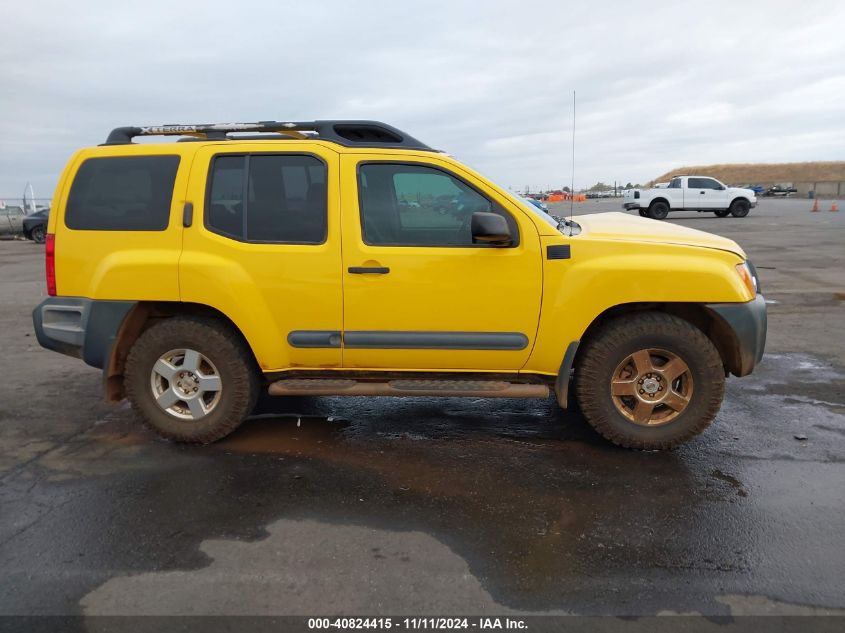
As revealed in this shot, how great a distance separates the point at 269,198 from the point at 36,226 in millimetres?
23158

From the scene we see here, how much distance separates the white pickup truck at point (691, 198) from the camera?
1059 inches

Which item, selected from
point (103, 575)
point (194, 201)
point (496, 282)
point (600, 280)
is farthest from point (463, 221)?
point (103, 575)

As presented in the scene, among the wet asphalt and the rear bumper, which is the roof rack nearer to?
the rear bumper

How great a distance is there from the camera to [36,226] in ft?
75.5

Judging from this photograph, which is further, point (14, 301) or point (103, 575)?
point (14, 301)

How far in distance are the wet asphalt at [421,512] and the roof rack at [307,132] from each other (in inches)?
79.5

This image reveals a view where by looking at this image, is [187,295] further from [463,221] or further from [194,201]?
[463,221]

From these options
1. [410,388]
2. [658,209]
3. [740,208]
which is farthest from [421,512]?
[740,208]

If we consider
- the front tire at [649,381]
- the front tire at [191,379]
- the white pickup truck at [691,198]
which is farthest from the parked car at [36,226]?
the front tire at [649,381]

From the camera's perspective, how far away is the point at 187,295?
160 inches

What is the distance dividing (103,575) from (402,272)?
7.35 ft

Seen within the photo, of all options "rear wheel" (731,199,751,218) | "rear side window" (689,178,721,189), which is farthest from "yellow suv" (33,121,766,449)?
"rear wheel" (731,199,751,218)

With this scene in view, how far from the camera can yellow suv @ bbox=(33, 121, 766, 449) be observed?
3.91 meters

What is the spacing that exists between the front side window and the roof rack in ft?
0.68
